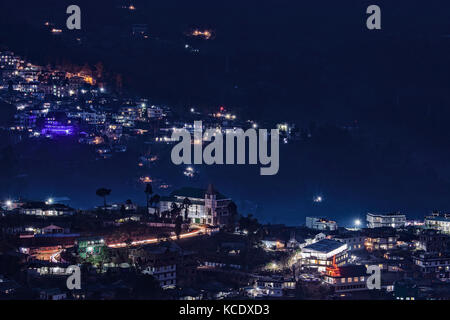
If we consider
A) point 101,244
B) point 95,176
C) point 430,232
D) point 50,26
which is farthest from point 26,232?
point 50,26

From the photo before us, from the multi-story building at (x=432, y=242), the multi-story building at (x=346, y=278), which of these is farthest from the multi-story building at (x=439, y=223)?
the multi-story building at (x=346, y=278)

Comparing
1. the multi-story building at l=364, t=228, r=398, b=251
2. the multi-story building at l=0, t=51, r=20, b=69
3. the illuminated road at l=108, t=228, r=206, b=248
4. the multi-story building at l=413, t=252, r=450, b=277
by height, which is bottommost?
the multi-story building at l=413, t=252, r=450, b=277

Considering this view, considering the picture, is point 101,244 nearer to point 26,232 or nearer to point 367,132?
point 26,232

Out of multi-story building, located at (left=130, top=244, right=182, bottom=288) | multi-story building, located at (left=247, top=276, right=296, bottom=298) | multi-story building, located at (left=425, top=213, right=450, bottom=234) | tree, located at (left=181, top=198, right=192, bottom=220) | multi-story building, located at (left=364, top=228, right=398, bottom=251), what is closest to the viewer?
multi-story building, located at (left=247, top=276, right=296, bottom=298)

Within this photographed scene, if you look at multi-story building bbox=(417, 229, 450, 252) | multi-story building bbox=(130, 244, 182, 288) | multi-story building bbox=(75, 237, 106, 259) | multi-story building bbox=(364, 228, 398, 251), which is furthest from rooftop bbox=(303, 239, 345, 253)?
multi-story building bbox=(75, 237, 106, 259)

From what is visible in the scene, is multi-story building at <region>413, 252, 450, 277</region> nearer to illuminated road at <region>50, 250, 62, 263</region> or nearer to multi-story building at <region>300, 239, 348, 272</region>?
multi-story building at <region>300, 239, 348, 272</region>

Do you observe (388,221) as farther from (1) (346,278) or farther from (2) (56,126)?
(2) (56,126)

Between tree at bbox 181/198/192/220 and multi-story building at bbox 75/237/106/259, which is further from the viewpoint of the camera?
tree at bbox 181/198/192/220
